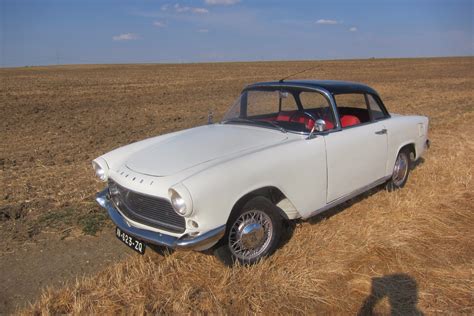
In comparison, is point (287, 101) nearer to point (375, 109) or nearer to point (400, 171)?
point (375, 109)

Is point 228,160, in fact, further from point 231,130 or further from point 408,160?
point 408,160

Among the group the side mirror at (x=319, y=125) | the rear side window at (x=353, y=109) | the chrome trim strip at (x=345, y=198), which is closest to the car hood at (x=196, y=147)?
the side mirror at (x=319, y=125)

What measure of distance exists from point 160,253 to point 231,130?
4.50 feet

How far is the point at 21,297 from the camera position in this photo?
3.14m

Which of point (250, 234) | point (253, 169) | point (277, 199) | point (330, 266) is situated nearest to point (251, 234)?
point (250, 234)

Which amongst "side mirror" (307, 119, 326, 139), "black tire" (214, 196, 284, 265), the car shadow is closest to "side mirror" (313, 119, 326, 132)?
"side mirror" (307, 119, 326, 139)

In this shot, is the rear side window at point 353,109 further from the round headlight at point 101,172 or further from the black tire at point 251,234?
the round headlight at point 101,172

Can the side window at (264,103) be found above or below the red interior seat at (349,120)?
above

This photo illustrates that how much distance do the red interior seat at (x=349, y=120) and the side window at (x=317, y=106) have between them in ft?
0.90

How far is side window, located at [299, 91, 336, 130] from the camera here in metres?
4.12

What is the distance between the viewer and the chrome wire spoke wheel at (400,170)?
5.09m

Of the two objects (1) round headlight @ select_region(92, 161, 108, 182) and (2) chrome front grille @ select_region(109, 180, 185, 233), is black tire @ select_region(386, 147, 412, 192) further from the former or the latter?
(1) round headlight @ select_region(92, 161, 108, 182)

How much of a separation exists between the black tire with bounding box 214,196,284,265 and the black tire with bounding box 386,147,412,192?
2270 mm

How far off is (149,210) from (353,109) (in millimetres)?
2789
